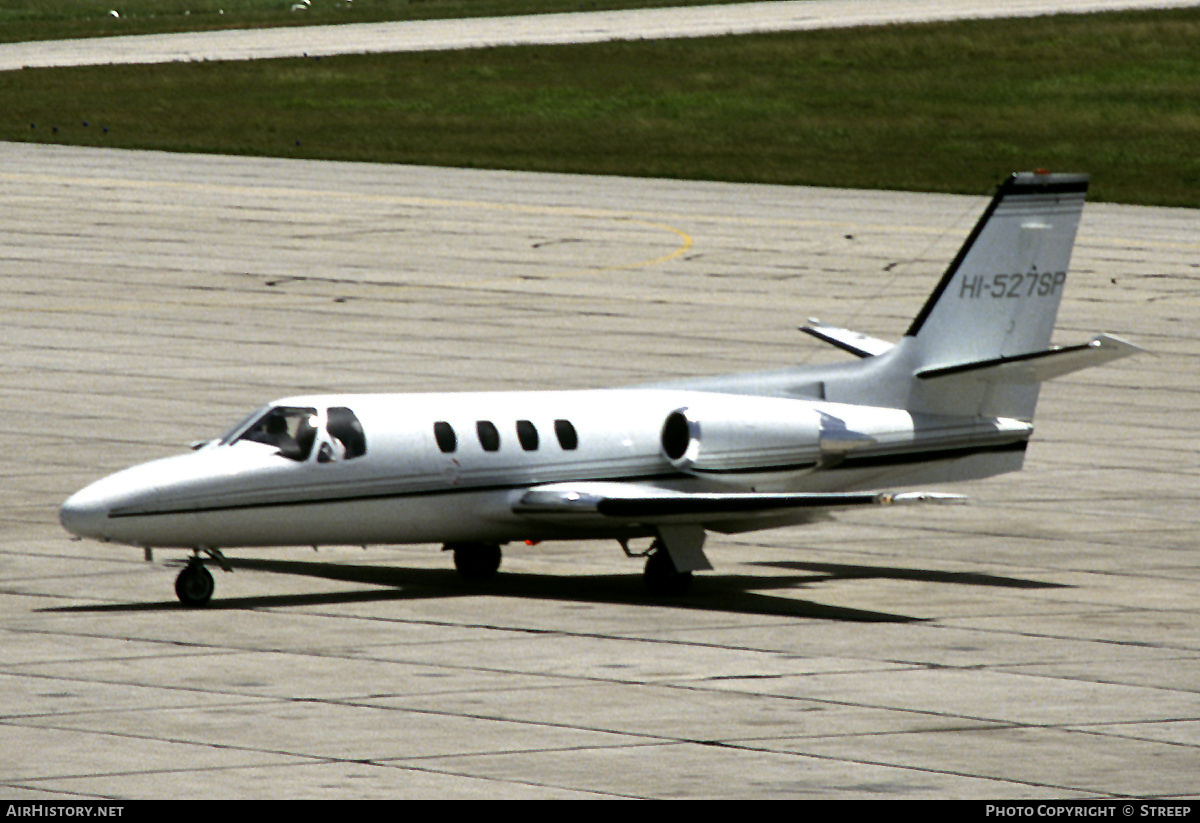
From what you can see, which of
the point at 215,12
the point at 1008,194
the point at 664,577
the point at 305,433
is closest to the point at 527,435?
the point at 664,577

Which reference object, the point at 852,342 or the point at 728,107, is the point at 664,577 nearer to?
the point at 852,342

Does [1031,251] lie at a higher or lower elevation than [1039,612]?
higher

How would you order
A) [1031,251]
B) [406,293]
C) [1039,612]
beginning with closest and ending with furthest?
[1039,612]
[1031,251]
[406,293]

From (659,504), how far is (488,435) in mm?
2161

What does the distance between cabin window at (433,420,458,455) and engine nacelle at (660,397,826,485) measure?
265cm

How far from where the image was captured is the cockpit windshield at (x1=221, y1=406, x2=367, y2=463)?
27.1 meters

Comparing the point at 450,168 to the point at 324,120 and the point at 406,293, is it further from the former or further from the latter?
the point at 406,293

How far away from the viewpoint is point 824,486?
29781mm

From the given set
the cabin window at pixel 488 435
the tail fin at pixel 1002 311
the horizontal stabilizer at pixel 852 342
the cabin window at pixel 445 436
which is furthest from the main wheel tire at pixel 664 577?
the horizontal stabilizer at pixel 852 342

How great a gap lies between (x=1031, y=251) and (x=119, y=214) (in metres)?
40.7

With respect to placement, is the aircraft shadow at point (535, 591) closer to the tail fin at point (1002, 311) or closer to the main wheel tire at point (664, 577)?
the main wheel tire at point (664, 577)

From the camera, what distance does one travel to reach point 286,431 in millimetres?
27281

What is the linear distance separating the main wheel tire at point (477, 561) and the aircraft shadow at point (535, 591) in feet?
0.45

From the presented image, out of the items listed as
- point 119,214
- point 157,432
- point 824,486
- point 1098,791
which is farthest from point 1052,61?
point 1098,791
